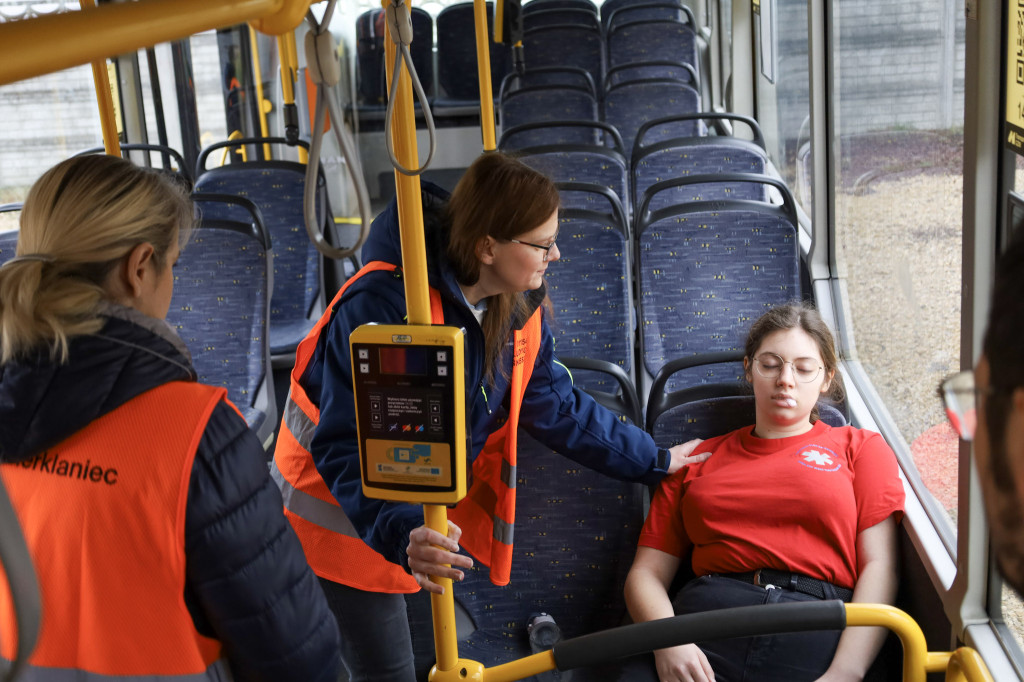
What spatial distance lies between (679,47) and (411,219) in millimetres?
7844

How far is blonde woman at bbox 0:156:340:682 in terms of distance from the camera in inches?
48.7

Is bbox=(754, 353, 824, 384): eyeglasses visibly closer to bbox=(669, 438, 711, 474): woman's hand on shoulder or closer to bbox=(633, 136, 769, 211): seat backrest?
bbox=(669, 438, 711, 474): woman's hand on shoulder

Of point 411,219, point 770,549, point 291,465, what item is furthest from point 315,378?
point 770,549

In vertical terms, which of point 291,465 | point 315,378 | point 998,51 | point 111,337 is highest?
point 998,51

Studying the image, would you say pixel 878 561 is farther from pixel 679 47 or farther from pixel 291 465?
pixel 679 47

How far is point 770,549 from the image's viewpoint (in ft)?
7.23

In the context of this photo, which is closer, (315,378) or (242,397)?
(315,378)

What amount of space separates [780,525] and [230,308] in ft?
7.72

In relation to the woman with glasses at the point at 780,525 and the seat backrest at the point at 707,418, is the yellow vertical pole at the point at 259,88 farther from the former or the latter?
the woman with glasses at the point at 780,525

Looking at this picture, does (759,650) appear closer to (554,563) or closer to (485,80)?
(554,563)

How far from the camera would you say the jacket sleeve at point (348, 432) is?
1802 millimetres

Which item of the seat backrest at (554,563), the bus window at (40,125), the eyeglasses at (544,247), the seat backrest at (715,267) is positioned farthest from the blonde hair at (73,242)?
the bus window at (40,125)

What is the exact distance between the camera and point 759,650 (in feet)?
6.87

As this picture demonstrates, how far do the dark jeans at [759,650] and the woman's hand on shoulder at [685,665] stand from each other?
0.16ft
